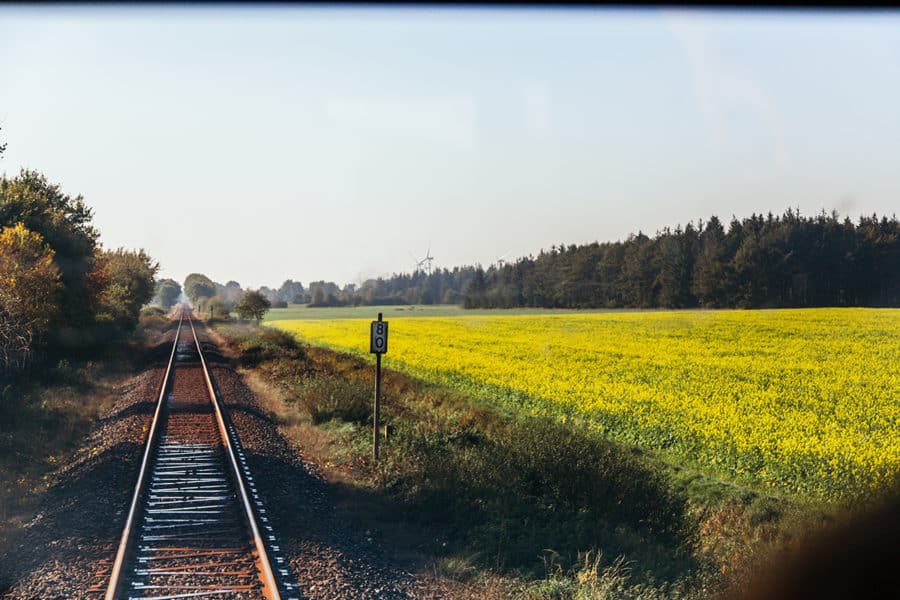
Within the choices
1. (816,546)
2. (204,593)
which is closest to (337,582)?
(204,593)

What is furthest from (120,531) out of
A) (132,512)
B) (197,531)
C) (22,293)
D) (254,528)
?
(22,293)

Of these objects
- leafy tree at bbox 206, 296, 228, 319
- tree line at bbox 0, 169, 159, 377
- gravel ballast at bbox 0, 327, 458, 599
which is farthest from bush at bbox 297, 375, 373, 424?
leafy tree at bbox 206, 296, 228, 319

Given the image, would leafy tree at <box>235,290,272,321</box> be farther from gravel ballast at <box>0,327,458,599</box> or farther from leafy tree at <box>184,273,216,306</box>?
leafy tree at <box>184,273,216,306</box>

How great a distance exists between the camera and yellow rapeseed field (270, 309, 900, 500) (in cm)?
1325

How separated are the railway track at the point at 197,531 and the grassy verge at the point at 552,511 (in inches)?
64.1

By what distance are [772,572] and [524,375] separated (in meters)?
17.9

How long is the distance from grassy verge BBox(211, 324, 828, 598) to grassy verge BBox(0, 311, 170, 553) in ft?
15.4

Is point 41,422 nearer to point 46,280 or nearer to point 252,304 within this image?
point 46,280

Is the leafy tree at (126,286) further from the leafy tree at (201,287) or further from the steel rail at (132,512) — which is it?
the leafy tree at (201,287)

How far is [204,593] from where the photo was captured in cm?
661

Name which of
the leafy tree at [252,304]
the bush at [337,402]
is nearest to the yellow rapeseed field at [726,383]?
the bush at [337,402]

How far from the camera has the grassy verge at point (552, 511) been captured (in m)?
7.54

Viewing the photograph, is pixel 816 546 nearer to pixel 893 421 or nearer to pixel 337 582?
pixel 337 582

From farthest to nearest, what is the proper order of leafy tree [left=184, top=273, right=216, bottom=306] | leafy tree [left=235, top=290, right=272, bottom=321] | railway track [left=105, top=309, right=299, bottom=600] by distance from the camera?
1. leafy tree [left=184, top=273, right=216, bottom=306]
2. leafy tree [left=235, top=290, right=272, bottom=321]
3. railway track [left=105, top=309, right=299, bottom=600]
